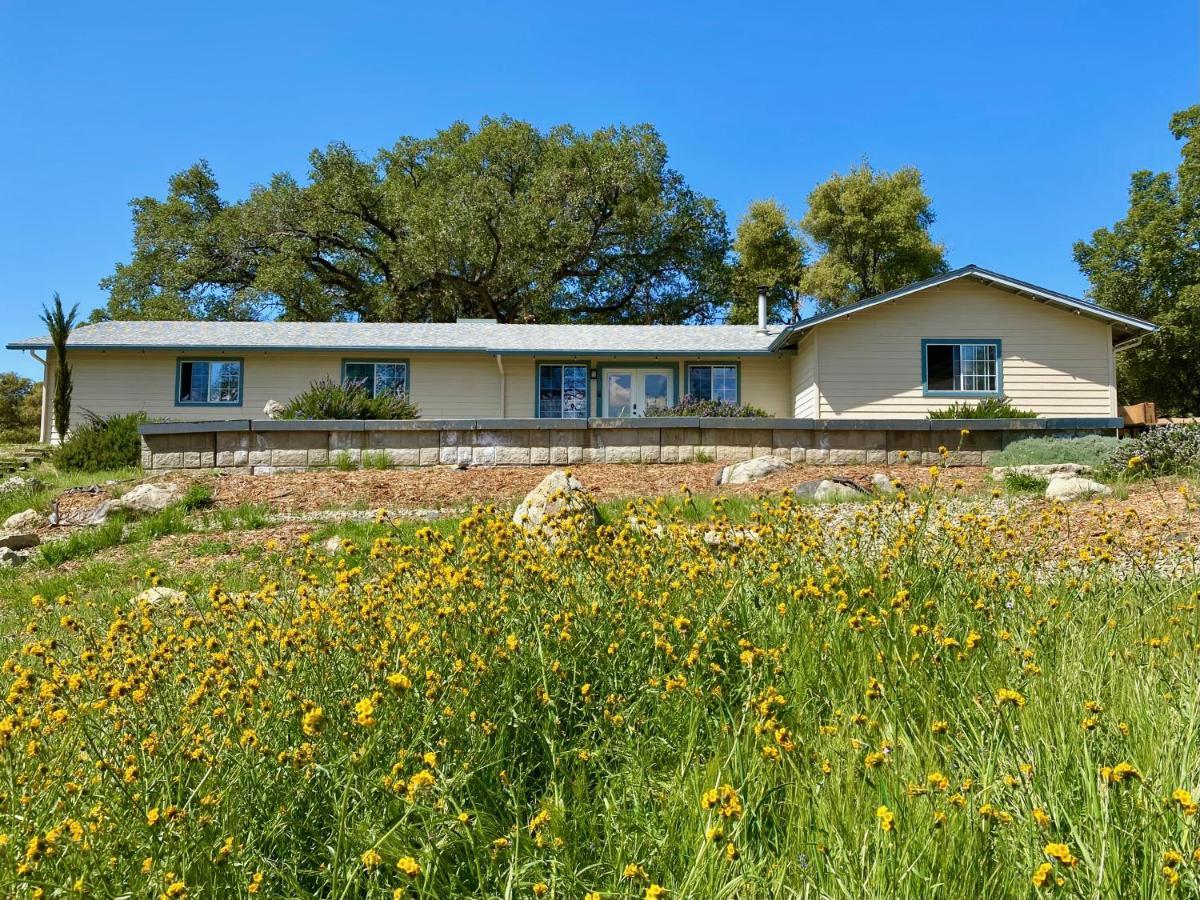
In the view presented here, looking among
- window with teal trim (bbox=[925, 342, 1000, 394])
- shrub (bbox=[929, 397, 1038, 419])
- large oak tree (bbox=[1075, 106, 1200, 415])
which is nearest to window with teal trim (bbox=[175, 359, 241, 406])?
shrub (bbox=[929, 397, 1038, 419])

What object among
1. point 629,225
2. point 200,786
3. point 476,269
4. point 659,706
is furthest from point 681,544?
point 629,225

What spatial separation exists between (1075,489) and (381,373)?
15623mm

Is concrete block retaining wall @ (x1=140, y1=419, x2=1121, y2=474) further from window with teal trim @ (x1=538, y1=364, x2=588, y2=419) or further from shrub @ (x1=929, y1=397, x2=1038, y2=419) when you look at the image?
window with teal trim @ (x1=538, y1=364, x2=588, y2=419)

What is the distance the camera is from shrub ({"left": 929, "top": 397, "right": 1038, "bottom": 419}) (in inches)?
611

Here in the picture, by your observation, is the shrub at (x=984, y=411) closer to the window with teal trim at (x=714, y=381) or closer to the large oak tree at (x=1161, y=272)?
the window with teal trim at (x=714, y=381)

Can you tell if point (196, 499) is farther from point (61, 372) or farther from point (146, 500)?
point (61, 372)

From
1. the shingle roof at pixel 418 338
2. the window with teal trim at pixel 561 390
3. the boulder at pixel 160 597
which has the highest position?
the shingle roof at pixel 418 338

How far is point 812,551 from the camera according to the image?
380 centimetres

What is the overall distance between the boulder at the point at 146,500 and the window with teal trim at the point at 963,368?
14.7m

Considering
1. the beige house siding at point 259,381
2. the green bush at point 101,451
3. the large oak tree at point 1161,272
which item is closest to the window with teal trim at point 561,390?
the beige house siding at point 259,381

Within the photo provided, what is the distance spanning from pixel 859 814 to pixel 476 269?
28.2 m

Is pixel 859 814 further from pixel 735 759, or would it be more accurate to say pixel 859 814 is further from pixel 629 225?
pixel 629 225

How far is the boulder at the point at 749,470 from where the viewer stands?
1032 centimetres

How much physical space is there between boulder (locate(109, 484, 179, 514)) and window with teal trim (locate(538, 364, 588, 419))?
11.2 m
